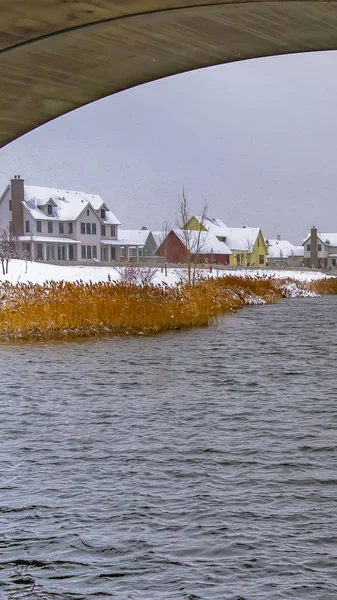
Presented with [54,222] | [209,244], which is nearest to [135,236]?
[209,244]

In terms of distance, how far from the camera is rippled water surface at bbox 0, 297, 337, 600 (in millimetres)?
4254

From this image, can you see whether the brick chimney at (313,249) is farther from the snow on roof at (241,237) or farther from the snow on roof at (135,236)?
the snow on roof at (135,236)

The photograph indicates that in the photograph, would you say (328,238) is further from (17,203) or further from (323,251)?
(17,203)

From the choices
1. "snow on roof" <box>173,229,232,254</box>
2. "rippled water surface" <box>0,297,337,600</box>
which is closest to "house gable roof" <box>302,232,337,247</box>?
"snow on roof" <box>173,229,232,254</box>

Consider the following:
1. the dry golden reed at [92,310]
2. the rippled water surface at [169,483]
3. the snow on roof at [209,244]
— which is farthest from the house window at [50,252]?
the rippled water surface at [169,483]

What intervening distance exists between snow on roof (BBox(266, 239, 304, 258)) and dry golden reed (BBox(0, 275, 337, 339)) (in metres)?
85.6

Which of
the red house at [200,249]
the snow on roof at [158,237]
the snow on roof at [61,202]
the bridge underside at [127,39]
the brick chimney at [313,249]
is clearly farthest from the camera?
the brick chimney at [313,249]

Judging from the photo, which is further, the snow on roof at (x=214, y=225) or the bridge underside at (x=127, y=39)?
the snow on roof at (x=214, y=225)

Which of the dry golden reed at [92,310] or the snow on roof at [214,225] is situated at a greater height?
the snow on roof at [214,225]

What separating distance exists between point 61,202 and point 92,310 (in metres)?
38.7

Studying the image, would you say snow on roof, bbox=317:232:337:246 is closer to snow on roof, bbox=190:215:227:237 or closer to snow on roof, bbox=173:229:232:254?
snow on roof, bbox=190:215:227:237

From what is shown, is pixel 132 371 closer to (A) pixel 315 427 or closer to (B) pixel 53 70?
(A) pixel 315 427

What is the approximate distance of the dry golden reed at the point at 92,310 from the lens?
55.5 feet

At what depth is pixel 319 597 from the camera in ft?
13.0
